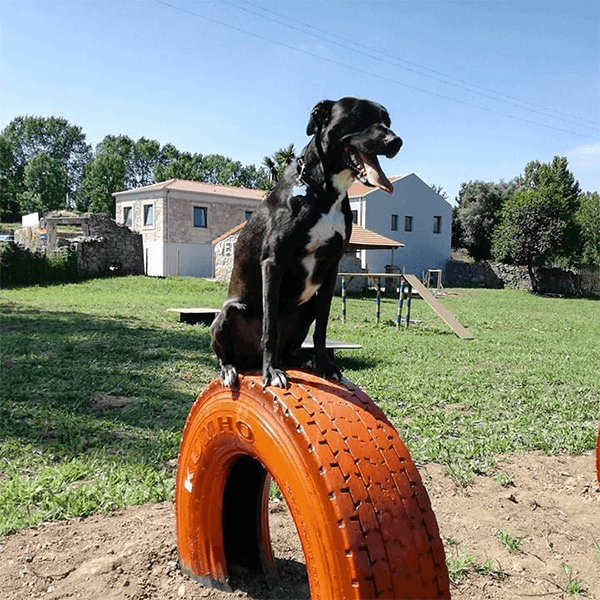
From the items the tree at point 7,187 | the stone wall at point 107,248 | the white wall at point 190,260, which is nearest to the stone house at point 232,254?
the stone wall at point 107,248

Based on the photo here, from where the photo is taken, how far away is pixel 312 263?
2.14 meters

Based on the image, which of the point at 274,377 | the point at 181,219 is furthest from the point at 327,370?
the point at 181,219

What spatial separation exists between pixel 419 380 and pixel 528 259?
93.2 feet

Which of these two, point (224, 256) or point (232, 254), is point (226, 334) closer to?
point (232, 254)

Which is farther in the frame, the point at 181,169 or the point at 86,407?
the point at 181,169

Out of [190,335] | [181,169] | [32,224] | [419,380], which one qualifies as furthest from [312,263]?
[181,169]

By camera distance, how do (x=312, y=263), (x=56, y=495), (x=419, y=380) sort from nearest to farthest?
(x=312, y=263) < (x=56, y=495) < (x=419, y=380)

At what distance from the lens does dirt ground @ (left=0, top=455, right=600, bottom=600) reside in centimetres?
257

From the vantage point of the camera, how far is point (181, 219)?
1278 inches

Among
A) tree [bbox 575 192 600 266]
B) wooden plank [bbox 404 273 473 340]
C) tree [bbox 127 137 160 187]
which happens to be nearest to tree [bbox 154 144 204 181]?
tree [bbox 127 137 160 187]

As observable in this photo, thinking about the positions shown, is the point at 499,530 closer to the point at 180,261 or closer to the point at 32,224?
the point at 180,261

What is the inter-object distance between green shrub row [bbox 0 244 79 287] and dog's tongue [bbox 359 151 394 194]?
2299cm

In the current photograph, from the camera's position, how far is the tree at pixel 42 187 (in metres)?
62.5

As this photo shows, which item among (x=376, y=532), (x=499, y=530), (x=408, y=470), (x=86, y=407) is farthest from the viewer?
(x=86, y=407)
